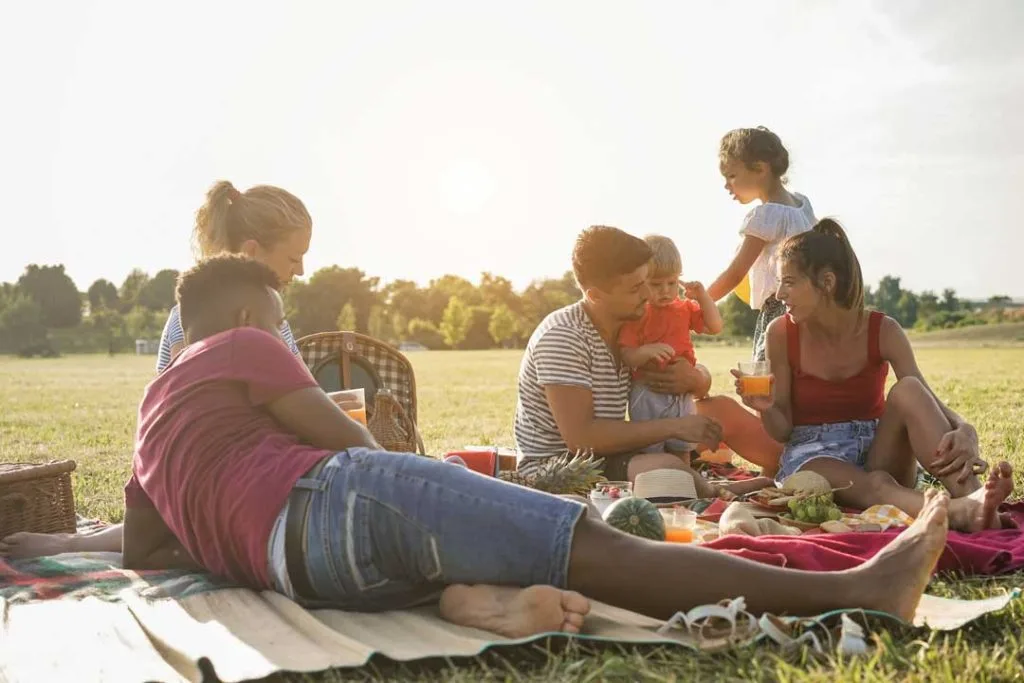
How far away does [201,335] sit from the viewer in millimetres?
3215

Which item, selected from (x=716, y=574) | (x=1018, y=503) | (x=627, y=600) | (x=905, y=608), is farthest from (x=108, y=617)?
(x=1018, y=503)

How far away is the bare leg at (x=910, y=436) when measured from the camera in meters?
4.66

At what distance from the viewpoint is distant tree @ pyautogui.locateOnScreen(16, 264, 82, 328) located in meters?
83.0

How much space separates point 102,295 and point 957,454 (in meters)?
97.6

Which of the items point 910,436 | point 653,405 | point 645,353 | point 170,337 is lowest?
point 910,436

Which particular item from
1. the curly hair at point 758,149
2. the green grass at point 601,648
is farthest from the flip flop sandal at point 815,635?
the curly hair at point 758,149

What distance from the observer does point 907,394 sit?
15.6ft

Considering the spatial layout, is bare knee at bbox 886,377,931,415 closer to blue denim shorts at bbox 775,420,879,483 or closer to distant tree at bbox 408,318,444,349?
blue denim shorts at bbox 775,420,879,483

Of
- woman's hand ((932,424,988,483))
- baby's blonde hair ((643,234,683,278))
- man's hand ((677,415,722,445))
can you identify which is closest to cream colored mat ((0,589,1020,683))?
woman's hand ((932,424,988,483))

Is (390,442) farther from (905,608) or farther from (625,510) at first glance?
(905,608)

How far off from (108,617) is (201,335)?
0.97 meters

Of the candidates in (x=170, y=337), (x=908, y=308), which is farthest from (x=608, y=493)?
(x=908, y=308)

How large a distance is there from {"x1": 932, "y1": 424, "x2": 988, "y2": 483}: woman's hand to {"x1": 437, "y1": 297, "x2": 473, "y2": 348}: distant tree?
6974 cm

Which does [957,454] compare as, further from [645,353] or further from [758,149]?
[758,149]
